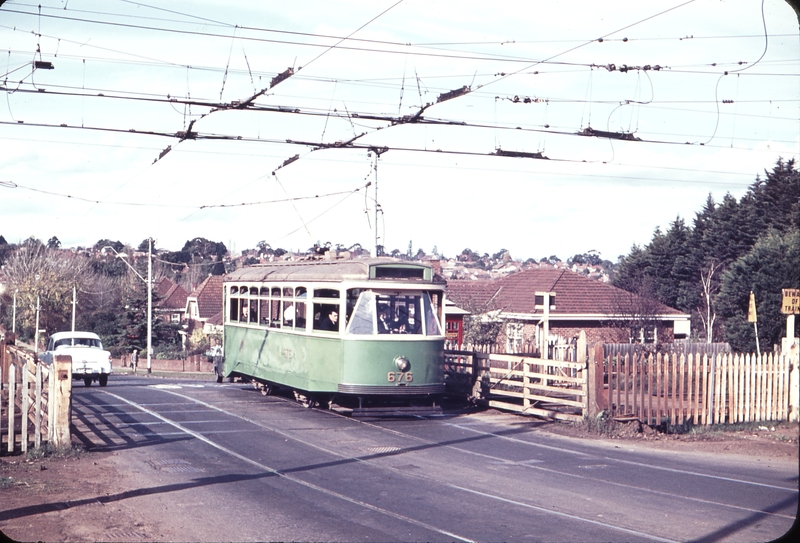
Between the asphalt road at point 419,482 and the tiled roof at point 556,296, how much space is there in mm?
24777

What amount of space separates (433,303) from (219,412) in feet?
17.1

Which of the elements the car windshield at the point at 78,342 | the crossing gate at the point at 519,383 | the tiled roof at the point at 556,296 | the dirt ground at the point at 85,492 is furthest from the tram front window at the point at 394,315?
the tiled roof at the point at 556,296

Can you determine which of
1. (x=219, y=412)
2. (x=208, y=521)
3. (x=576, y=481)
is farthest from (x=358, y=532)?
(x=219, y=412)

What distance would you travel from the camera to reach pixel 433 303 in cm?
1792

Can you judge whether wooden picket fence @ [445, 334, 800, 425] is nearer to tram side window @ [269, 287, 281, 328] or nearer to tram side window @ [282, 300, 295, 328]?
tram side window @ [282, 300, 295, 328]

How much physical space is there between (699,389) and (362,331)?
6.93 meters

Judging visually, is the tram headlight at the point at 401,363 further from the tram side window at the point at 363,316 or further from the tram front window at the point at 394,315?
the tram side window at the point at 363,316

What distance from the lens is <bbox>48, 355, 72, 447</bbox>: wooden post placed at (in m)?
12.5

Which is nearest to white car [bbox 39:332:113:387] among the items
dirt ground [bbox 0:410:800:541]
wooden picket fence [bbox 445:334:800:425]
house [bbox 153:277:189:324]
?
wooden picket fence [bbox 445:334:800:425]

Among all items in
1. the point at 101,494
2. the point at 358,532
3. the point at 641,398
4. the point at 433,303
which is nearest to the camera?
the point at 358,532

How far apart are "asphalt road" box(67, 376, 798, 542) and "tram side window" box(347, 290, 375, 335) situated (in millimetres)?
1920

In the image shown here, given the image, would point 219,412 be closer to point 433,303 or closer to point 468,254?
point 433,303

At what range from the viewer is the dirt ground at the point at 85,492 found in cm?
852

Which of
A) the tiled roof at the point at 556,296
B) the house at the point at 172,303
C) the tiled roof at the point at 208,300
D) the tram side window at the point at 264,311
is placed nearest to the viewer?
the tram side window at the point at 264,311
